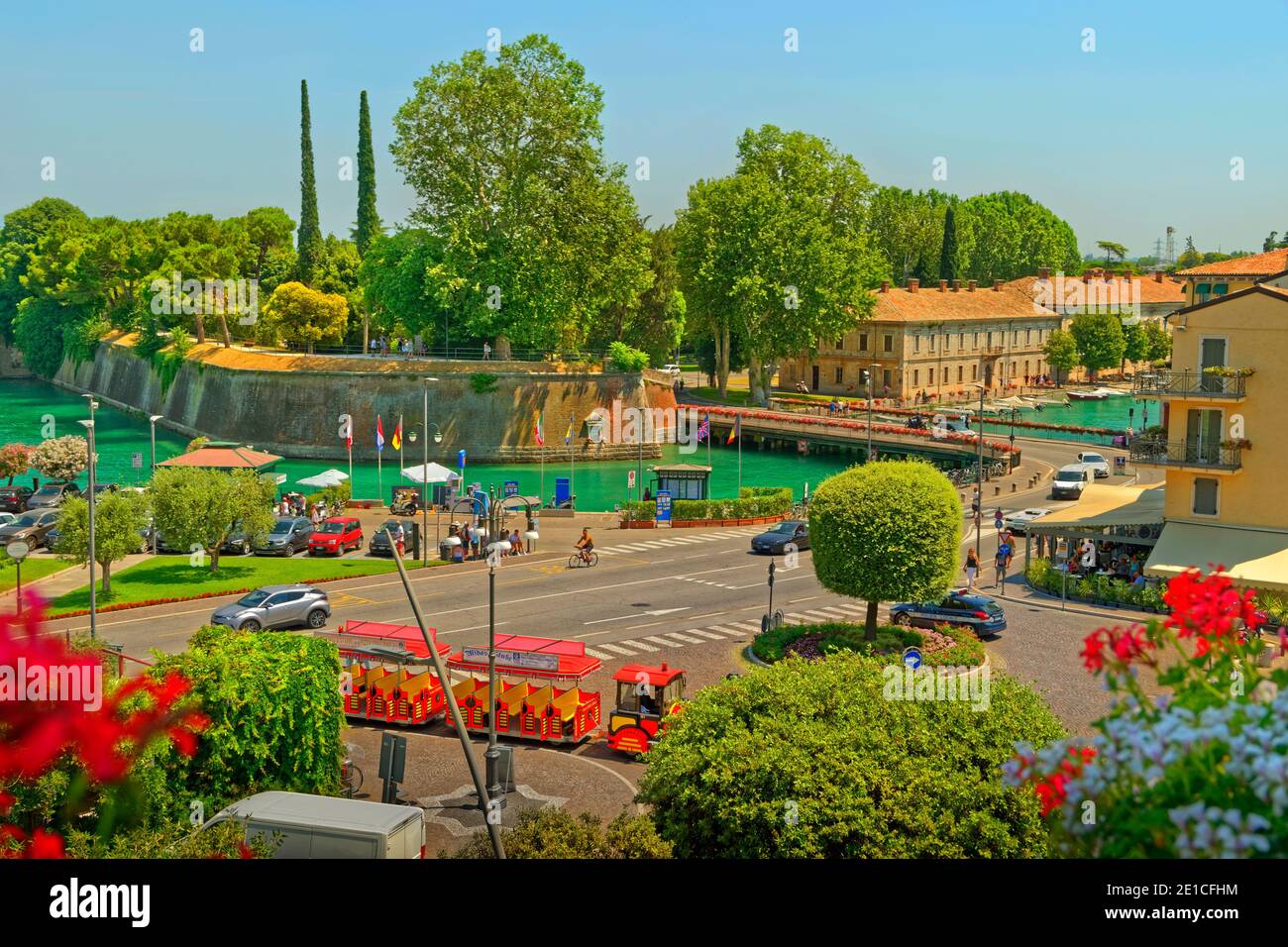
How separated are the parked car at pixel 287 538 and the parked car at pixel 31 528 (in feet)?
24.8

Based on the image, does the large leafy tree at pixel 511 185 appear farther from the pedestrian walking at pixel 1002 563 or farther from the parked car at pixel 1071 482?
the pedestrian walking at pixel 1002 563

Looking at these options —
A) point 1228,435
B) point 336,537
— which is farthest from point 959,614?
point 336,537

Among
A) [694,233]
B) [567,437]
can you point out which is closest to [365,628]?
[567,437]

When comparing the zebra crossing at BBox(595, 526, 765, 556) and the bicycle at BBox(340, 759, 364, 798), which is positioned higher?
the zebra crossing at BBox(595, 526, 765, 556)

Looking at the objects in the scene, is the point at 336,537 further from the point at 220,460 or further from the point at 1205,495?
the point at 1205,495

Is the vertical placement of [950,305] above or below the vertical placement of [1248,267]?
above

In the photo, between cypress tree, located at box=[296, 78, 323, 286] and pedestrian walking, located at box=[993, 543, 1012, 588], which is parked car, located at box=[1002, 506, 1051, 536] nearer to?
pedestrian walking, located at box=[993, 543, 1012, 588]

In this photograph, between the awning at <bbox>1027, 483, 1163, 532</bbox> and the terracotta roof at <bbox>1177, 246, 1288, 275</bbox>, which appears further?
the terracotta roof at <bbox>1177, 246, 1288, 275</bbox>

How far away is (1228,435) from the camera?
3816 cm

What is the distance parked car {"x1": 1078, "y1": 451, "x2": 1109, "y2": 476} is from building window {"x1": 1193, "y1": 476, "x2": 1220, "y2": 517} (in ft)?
89.7

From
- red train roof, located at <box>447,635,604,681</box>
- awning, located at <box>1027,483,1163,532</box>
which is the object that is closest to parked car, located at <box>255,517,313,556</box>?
red train roof, located at <box>447,635,604,681</box>

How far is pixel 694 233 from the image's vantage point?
343 feet

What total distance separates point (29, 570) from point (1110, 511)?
36.3 m

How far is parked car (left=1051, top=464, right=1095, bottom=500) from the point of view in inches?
2445
